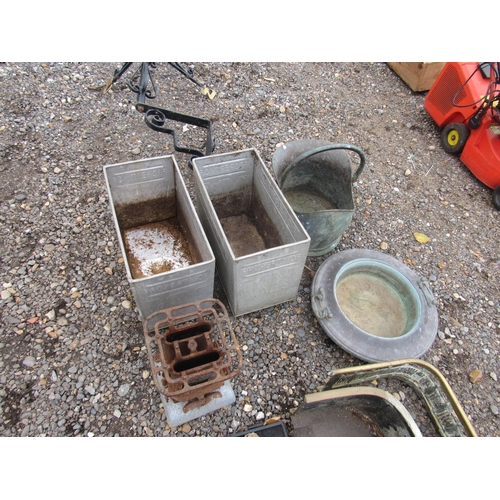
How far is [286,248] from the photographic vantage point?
201cm

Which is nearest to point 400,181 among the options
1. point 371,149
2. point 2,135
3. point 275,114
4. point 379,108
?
point 371,149

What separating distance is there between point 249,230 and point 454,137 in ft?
8.09

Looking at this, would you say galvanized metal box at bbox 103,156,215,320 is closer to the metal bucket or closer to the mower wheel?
the metal bucket

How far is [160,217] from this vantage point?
279cm

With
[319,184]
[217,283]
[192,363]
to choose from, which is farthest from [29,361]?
[319,184]

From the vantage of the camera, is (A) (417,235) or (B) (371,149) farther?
(B) (371,149)

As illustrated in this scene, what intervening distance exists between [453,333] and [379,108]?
279 cm

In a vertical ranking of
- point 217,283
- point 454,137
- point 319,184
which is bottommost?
point 217,283

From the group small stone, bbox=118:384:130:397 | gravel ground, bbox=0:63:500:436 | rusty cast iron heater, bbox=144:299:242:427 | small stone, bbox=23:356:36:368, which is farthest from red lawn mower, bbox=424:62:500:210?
small stone, bbox=23:356:36:368

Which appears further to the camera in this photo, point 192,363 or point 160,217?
point 160,217

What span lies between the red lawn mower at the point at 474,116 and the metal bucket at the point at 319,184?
1516 mm

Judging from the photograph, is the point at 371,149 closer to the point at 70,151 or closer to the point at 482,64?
the point at 482,64

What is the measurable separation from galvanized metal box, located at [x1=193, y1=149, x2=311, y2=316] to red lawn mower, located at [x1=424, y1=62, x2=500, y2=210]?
86.6 inches

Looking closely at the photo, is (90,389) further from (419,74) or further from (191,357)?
(419,74)
